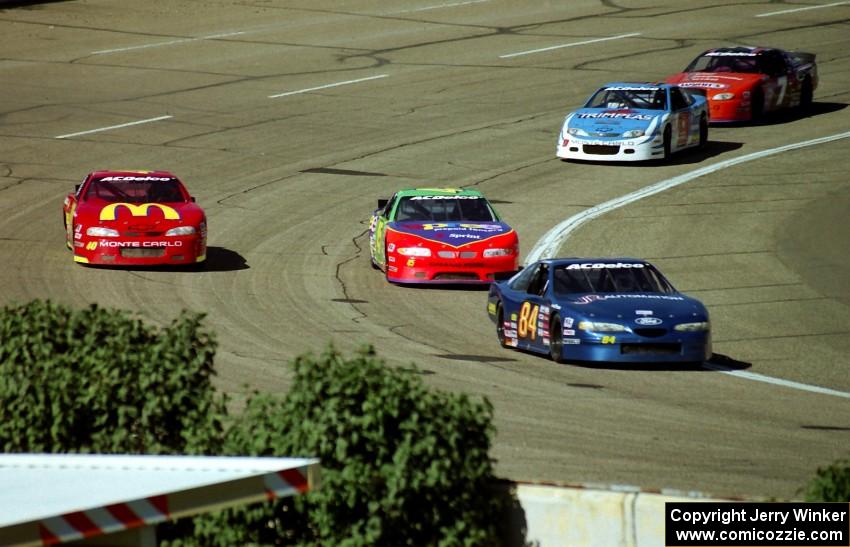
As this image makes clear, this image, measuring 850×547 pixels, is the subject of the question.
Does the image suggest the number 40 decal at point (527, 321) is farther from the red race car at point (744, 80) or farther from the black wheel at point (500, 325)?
the red race car at point (744, 80)

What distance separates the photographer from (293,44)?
3762 centimetres

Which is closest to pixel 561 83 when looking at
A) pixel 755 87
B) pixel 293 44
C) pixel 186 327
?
pixel 755 87

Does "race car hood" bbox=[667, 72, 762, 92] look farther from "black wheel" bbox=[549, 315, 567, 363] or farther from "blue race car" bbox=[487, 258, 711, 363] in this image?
"black wheel" bbox=[549, 315, 567, 363]

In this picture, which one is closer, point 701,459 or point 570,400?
point 701,459

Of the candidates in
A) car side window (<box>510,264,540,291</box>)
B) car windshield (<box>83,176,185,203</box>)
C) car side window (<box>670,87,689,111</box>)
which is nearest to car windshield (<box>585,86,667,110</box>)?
car side window (<box>670,87,689,111</box>)

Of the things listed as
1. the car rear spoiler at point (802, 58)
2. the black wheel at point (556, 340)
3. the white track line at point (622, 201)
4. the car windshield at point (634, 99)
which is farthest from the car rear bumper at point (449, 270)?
the car rear spoiler at point (802, 58)

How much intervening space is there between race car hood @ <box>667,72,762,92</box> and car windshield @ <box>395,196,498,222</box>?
11.1m

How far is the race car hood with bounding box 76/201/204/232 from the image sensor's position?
2025cm

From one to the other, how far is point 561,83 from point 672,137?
257 inches

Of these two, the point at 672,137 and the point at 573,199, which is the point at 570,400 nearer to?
the point at 573,199

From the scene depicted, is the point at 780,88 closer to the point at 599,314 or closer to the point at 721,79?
the point at 721,79

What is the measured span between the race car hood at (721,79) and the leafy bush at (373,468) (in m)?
25.0

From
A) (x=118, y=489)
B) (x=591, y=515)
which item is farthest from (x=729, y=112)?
(x=118, y=489)

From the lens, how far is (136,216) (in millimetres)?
20375
